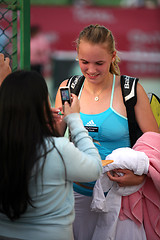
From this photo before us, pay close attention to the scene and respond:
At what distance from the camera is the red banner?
43.5ft

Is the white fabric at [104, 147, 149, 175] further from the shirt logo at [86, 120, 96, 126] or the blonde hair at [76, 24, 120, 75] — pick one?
the blonde hair at [76, 24, 120, 75]

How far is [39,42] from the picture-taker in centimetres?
1028

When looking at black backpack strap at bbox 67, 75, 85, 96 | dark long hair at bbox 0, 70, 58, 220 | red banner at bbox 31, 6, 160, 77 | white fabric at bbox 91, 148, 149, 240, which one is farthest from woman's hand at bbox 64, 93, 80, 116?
red banner at bbox 31, 6, 160, 77

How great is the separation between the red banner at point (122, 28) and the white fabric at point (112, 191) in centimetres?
1100

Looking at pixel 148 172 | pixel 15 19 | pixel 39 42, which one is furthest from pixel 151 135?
pixel 39 42

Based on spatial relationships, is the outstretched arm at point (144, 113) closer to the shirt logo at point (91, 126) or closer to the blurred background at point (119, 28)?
the shirt logo at point (91, 126)

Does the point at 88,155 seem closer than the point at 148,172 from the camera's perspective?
Yes

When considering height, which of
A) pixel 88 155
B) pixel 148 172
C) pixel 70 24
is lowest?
pixel 148 172

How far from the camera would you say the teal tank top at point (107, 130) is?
2.44 meters

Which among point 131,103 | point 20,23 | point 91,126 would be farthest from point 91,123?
point 20,23

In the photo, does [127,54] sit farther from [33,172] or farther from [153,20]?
[33,172]

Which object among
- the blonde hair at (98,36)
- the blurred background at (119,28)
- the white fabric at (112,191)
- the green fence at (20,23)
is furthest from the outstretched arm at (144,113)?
the blurred background at (119,28)

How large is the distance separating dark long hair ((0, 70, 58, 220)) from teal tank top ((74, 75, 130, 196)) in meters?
0.70

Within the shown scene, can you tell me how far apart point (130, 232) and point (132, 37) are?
11887 millimetres
